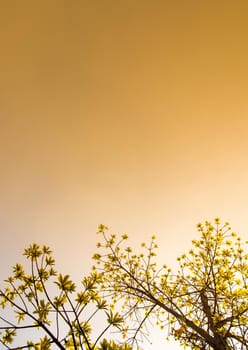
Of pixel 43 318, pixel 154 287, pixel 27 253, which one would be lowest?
pixel 43 318

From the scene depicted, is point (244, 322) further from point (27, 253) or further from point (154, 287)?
point (27, 253)

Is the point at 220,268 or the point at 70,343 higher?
the point at 220,268

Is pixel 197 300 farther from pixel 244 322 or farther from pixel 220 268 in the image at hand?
pixel 244 322

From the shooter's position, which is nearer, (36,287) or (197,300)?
(36,287)

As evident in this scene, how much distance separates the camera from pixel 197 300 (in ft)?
12.2

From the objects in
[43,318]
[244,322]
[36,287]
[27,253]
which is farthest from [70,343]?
[244,322]

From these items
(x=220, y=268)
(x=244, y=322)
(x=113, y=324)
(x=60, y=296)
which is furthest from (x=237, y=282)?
(x=60, y=296)

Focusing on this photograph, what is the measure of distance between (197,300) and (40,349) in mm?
2809

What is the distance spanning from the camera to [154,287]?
3795mm

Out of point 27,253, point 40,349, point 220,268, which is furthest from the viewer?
point 220,268

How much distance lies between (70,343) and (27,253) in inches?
24.3

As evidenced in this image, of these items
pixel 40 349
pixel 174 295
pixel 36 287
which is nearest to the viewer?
pixel 40 349

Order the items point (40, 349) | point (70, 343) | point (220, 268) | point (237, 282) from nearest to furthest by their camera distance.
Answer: point (40, 349) < point (70, 343) < point (237, 282) < point (220, 268)

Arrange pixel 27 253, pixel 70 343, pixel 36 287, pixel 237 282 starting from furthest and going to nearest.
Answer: pixel 237 282 < pixel 27 253 < pixel 36 287 < pixel 70 343
